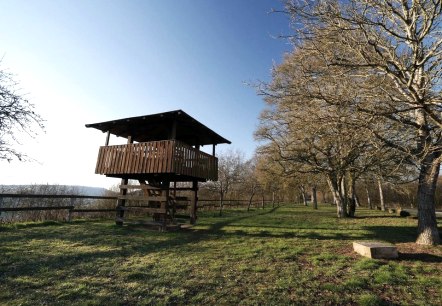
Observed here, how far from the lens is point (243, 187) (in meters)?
34.2

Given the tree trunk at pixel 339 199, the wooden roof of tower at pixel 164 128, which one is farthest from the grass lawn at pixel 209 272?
the tree trunk at pixel 339 199

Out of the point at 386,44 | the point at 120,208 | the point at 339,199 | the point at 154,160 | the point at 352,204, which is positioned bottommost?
the point at 120,208

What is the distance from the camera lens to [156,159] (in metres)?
12.1

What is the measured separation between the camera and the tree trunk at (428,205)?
8602 millimetres

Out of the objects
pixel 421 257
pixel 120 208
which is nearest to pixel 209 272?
pixel 421 257

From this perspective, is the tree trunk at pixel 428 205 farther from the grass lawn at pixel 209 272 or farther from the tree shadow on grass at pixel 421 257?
the tree shadow on grass at pixel 421 257

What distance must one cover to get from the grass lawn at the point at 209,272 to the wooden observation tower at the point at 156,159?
340 cm

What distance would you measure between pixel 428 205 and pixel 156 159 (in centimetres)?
1073

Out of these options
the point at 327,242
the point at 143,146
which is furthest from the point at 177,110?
the point at 327,242

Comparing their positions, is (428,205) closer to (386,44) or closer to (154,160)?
(386,44)

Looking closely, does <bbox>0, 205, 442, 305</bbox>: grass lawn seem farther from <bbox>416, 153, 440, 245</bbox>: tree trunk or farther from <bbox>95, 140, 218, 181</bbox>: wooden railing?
<bbox>95, 140, 218, 181</bbox>: wooden railing

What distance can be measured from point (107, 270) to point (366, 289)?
5470 millimetres

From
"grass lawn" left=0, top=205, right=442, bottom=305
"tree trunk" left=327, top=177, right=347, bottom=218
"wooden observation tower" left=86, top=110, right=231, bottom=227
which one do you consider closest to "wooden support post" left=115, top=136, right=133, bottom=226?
"wooden observation tower" left=86, top=110, right=231, bottom=227

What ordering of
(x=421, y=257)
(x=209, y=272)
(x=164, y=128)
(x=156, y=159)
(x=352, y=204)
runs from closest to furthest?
(x=209, y=272) → (x=421, y=257) → (x=156, y=159) → (x=164, y=128) → (x=352, y=204)
